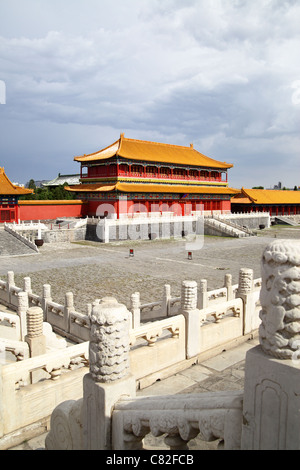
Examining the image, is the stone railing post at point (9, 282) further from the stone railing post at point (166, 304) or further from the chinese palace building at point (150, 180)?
the chinese palace building at point (150, 180)

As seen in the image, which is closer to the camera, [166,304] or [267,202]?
[166,304]

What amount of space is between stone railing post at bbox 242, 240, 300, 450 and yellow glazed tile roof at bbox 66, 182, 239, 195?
34281 mm

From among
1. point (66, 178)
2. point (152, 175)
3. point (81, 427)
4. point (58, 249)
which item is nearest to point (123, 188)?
point (152, 175)

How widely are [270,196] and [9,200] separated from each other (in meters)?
37.8

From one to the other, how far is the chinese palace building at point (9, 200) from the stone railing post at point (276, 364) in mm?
32270

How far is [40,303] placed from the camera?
1147 centimetres

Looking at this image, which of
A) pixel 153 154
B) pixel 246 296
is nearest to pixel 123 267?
pixel 246 296

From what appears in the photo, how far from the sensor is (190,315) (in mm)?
6934

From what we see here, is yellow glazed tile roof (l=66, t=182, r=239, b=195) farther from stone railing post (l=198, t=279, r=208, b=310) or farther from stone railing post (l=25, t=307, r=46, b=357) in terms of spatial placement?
stone railing post (l=25, t=307, r=46, b=357)

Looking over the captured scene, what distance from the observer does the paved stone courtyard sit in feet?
52.6

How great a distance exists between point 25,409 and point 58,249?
24423 millimetres

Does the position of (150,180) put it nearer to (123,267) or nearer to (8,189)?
(8,189)
